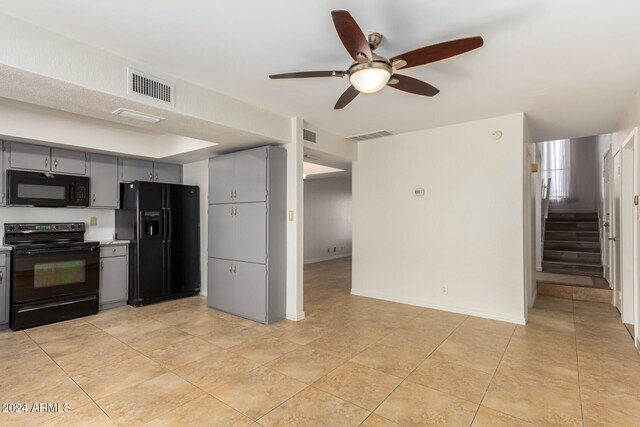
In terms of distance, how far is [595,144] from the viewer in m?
8.50

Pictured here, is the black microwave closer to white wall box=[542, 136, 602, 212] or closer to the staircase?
the staircase

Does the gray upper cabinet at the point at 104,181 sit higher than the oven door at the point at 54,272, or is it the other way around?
the gray upper cabinet at the point at 104,181

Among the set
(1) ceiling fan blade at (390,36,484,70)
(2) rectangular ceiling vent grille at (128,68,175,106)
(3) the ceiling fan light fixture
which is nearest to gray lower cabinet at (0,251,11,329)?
(2) rectangular ceiling vent grille at (128,68,175,106)

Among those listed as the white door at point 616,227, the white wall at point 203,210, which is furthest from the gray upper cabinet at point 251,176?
the white door at point 616,227

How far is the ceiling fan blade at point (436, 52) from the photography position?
183cm

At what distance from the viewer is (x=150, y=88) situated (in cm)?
271

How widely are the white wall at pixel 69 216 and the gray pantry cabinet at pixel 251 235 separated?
1.88 metres

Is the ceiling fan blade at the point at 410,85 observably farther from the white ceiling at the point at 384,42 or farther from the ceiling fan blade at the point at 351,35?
the ceiling fan blade at the point at 351,35

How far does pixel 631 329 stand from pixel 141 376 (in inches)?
199

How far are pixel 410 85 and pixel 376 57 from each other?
0.50 metres

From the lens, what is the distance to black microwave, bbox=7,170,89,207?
389 centimetres

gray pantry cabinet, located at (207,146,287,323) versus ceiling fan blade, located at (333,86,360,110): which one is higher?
ceiling fan blade, located at (333,86,360,110)

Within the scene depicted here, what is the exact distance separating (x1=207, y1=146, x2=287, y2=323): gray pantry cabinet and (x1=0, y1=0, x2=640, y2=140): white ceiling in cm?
91

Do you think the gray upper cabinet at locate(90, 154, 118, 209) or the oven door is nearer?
the oven door
